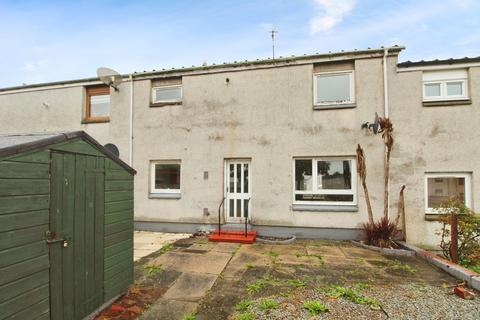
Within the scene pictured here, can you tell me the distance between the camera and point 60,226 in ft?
9.90

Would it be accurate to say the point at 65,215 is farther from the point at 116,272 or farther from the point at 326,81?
the point at 326,81

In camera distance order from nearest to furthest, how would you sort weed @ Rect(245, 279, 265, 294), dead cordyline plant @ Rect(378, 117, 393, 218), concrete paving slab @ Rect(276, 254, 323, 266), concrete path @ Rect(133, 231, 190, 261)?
weed @ Rect(245, 279, 265, 294) < concrete paving slab @ Rect(276, 254, 323, 266) < concrete path @ Rect(133, 231, 190, 261) < dead cordyline plant @ Rect(378, 117, 393, 218)

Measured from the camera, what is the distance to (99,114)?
34.6ft

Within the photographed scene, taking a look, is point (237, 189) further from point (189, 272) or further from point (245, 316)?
point (245, 316)

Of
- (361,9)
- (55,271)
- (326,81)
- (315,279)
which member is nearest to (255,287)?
(315,279)

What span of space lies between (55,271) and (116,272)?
117 centimetres

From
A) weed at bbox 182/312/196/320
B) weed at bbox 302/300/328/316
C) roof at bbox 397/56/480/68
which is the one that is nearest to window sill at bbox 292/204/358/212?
weed at bbox 302/300/328/316

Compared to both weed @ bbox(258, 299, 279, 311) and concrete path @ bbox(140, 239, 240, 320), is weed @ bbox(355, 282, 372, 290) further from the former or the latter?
concrete path @ bbox(140, 239, 240, 320)

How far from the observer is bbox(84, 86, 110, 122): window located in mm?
10391

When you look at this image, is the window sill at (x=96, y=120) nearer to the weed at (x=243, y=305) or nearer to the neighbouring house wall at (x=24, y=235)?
the neighbouring house wall at (x=24, y=235)

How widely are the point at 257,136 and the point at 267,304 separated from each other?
5.77 metres

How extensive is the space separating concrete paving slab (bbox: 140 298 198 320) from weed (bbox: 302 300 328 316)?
1667 millimetres

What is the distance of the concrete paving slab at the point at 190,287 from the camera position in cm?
425

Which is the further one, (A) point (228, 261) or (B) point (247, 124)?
(B) point (247, 124)
